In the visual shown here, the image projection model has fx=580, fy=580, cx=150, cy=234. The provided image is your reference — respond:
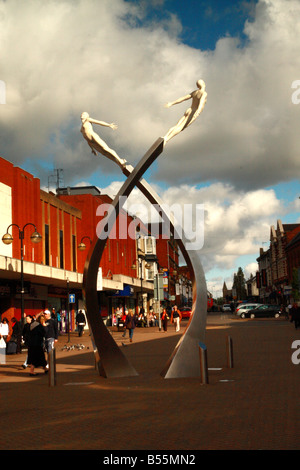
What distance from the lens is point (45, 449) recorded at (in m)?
6.64

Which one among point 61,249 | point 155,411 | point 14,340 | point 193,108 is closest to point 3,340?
point 14,340

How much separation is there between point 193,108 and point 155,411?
Answer: 7999mm

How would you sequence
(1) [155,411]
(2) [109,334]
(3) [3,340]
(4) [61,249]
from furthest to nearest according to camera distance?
(4) [61,249] < (3) [3,340] < (2) [109,334] < (1) [155,411]

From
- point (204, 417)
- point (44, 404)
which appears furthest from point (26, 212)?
point (204, 417)

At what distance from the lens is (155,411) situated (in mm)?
9047

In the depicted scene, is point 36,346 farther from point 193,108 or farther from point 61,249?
point 61,249

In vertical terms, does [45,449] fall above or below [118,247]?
below

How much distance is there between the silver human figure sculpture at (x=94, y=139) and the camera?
47.8 ft

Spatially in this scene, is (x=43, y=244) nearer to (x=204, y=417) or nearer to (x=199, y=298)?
(x=199, y=298)

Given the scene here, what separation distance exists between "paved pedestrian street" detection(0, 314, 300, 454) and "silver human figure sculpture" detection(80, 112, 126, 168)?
558 cm

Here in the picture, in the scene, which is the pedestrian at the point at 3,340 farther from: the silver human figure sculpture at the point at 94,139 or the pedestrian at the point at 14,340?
the silver human figure sculpture at the point at 94,139

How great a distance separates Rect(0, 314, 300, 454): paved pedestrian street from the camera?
22.6 feet

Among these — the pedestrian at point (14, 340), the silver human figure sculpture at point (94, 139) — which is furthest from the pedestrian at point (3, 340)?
the silver human figure sculpture at point (94, 139)
